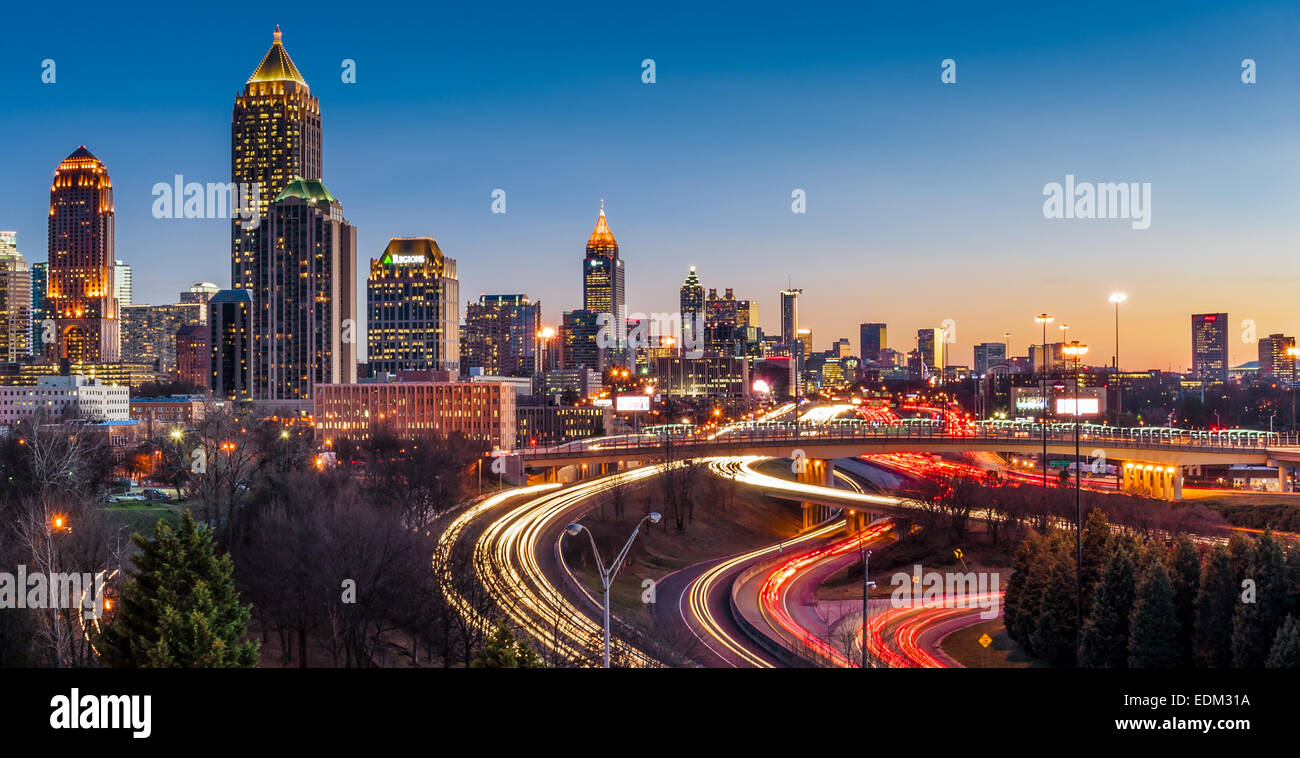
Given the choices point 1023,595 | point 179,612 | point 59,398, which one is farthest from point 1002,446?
point 59,398

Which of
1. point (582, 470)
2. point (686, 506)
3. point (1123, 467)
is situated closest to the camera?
point (686, 506)

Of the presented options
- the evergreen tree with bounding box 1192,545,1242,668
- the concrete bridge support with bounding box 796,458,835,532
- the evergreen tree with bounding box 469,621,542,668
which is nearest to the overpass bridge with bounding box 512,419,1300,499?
the concrete bridge support with bounding box 796,458,835,532

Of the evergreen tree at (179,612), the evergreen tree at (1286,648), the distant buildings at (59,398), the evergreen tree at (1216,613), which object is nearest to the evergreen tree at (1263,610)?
the evergreen tree at (1216,613)

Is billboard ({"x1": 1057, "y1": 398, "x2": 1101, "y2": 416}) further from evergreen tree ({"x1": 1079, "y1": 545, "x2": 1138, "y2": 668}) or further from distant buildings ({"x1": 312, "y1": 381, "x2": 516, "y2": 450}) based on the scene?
distant buildings ({"x1": 312, "y1": 381, "x2": 516, "y2": 450})

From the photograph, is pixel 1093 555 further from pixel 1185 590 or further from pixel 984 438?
pixel 984 438
